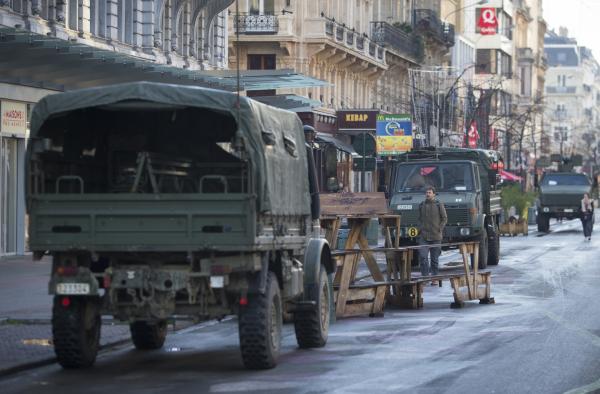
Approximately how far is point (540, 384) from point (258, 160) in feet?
10.5

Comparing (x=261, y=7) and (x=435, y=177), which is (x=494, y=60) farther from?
(x=435, y=177)

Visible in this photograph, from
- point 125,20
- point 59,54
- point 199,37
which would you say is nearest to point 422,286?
point 59,54

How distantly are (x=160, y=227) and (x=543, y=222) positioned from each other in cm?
4764

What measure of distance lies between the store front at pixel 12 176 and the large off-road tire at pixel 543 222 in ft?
96.3

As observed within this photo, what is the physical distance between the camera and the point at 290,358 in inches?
611

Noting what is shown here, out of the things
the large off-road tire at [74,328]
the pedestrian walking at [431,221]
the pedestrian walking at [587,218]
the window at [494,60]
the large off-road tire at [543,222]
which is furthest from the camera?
the window at [494,60]

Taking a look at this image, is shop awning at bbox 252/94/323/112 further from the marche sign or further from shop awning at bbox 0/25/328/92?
the marche sign

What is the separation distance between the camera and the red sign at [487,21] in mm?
102312

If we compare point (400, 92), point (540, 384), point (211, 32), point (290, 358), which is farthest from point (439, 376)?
point (400, 92)

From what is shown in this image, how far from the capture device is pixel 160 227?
13914mm

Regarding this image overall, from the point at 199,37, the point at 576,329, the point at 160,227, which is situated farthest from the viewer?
the point at 199,37

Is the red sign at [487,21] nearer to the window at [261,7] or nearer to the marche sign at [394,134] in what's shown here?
the window at [261,7]

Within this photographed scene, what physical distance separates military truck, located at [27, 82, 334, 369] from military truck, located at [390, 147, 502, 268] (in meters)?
18.0

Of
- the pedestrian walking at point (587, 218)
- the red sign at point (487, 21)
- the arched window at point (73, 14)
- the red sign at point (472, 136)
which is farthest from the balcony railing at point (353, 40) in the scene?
the red sign at point (487, 21)
